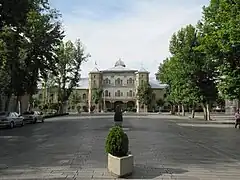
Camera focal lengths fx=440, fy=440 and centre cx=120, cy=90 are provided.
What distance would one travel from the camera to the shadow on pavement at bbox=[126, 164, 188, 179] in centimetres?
1120

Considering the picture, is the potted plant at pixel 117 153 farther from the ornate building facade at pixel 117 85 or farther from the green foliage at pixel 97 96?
the ornate building facade at pixel 117 85

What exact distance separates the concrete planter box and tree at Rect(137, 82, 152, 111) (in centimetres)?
10416

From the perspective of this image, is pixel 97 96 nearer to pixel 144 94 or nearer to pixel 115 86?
pixel 115 86

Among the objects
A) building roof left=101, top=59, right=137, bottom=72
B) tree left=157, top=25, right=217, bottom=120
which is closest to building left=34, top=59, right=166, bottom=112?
building roof left=101, top=59, right=137, bottom=72

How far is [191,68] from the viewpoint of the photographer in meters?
50.7

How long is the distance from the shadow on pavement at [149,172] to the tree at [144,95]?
103 meters

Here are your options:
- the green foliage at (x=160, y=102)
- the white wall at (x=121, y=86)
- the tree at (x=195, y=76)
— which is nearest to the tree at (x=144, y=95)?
the green foliage at (x=160, y=102)

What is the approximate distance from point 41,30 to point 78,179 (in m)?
37.7

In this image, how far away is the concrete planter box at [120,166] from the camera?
35.9 ft

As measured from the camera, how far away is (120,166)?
1093 cm

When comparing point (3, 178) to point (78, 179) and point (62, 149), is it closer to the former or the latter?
point (78, 179)

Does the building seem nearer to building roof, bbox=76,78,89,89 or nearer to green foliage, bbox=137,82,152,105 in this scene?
building roof, bbox=76,78,89,89

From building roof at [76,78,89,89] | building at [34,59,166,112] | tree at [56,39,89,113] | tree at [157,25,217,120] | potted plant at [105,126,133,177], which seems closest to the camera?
potted plant at [105,126,133,177]

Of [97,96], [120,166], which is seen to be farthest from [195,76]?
[97,96]
